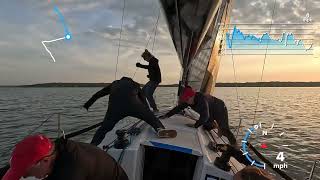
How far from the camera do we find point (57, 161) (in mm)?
2713

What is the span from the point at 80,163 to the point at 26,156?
1.68ft

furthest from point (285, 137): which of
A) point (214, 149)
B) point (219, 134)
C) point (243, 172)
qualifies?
point (243, 172)

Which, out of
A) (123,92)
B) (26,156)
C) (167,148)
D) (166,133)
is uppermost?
(123,92)

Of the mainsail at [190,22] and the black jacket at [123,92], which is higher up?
the mainsail at [190,22]

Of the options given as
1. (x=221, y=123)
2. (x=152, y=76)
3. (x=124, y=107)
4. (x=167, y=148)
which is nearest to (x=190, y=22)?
(x=124, y=107)

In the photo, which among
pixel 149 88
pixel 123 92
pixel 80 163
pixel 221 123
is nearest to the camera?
pixel 80 163

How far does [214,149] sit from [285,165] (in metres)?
5.85

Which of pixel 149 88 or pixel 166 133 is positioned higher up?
pixel 149 88

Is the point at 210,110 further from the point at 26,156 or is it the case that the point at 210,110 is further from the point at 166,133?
the point at 26,156

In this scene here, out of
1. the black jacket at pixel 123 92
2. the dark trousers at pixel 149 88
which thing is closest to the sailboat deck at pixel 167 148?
the black jacket at pixel 123 92

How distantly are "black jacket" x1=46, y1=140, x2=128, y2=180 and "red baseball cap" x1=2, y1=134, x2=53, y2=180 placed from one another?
250mm

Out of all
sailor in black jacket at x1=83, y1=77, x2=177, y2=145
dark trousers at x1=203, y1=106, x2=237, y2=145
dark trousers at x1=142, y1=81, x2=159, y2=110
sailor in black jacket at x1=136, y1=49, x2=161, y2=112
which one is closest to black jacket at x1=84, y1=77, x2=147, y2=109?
sailor in black jacket at x1=83, y1=77, x2=177, y2=145

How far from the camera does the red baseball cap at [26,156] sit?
241 cm

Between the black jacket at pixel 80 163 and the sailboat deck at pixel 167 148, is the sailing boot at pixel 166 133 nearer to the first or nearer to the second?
the sailboat deck at pixel 167 148
